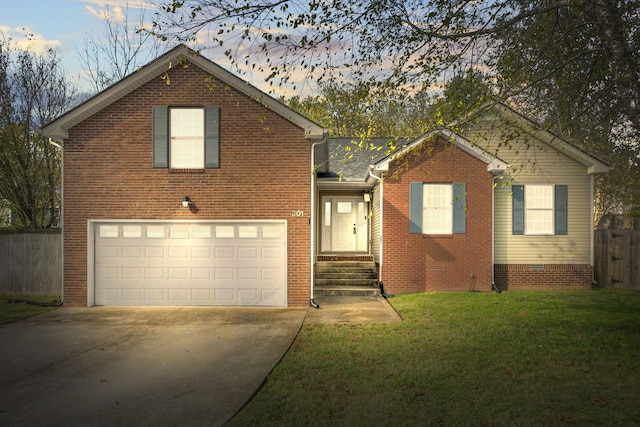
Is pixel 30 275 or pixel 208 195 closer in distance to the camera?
pixel 208 195

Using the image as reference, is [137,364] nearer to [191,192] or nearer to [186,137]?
[191,192]

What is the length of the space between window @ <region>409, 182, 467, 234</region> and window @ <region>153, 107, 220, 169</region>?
608 centimetres

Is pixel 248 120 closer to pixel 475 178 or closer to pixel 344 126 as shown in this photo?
pixel 475 178

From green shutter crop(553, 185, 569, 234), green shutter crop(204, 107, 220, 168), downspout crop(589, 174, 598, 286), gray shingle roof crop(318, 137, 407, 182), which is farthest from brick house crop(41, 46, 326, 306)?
downspout crop(589, 174, 598, 286)

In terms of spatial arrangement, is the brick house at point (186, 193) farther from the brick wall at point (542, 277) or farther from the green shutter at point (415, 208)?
the brick wall at point (542, 277)

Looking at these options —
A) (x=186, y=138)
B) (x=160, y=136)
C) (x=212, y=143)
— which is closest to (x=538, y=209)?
(x=212, y=143)

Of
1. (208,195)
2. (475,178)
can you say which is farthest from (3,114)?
(475,178)

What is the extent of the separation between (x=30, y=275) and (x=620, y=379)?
15.0 meters

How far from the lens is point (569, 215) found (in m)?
16.5

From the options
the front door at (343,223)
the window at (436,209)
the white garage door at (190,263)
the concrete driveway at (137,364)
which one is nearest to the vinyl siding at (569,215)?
the window at (436,209)

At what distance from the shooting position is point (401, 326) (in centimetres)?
1055

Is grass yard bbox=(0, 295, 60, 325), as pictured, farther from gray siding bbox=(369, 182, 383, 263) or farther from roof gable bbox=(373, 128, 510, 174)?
roof gable bbox=(373, 128, 510, 174)

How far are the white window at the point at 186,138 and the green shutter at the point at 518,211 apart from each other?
982cm

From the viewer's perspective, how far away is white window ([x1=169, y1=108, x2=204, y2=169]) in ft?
43.8
